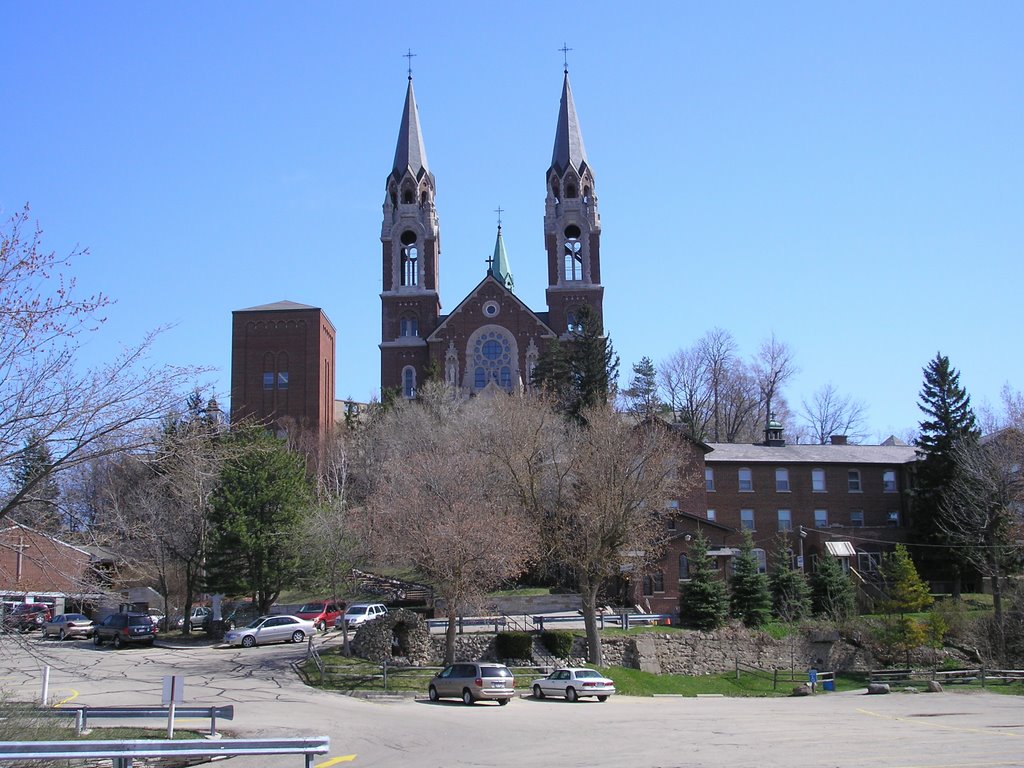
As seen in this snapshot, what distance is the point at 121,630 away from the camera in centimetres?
3997

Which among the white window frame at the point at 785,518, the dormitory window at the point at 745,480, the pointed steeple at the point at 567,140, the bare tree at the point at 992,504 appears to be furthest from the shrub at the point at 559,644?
the pointed steeple at the point at 567,140

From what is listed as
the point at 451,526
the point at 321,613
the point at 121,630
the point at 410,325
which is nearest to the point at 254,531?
the point at 321,613

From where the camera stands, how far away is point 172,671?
33.4m

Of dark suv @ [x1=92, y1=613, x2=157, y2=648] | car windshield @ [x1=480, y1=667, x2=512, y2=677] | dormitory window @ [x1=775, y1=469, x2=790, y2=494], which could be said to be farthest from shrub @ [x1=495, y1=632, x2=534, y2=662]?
dormitory window @ [x1=775, y1=469, x2=790, y2=494]

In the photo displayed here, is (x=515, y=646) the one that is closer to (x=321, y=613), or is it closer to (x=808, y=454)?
(x=321, y=613)

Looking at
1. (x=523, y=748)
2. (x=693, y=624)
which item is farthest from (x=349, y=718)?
(x=693, y=624)

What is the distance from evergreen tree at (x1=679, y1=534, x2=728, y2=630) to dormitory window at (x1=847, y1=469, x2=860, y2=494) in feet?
58.0

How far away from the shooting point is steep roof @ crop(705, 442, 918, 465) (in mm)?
59688

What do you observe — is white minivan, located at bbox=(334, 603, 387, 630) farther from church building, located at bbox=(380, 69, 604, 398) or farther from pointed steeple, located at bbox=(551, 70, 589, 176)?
pointed steeple, located at bbox=(551, 70, 589, 176)

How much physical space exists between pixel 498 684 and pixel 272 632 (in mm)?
14906

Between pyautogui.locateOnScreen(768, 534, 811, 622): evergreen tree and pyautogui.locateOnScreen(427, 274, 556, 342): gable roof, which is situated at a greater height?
pyautogui.locateOnScreen(427, 274, 556, 342): gable roof

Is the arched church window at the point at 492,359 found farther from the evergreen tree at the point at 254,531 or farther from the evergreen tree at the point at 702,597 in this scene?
the evergreen tree at the point at 254,531

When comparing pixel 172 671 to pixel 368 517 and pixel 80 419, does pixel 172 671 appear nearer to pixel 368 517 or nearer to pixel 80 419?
pixel 368 517

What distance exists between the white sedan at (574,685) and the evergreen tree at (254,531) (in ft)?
55.6
